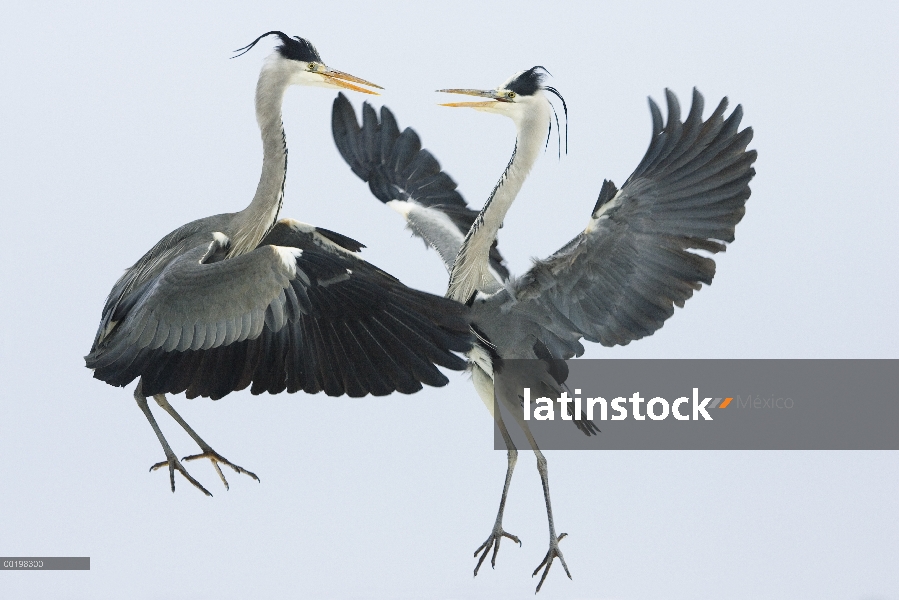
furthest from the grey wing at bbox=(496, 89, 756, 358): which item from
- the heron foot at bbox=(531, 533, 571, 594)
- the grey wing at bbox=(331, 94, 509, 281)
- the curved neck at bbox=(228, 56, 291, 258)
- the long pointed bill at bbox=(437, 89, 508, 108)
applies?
the grey wing at bbox=(331, 94, 509, 281)

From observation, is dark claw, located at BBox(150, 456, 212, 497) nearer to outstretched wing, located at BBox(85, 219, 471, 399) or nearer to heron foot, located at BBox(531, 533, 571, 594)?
outstretched wing, located at BBox(85, 219, 471, 399)

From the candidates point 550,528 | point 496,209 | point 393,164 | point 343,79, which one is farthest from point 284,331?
point 393,164

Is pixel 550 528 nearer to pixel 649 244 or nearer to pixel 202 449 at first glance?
pixel 649 244

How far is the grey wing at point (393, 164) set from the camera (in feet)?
16.9

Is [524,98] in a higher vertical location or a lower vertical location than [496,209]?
higher

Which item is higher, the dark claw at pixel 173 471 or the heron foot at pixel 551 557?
the dark claw at pixel 173 471

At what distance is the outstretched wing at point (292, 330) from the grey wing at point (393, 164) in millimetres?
1299

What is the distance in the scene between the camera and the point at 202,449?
4.41 m

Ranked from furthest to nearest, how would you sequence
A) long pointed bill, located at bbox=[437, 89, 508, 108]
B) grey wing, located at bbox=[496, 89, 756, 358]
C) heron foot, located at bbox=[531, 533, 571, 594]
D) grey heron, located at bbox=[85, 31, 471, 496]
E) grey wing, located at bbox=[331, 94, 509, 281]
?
grey wing, located at bbox=[331, 94, 509, 281] → long pointed bill, located at bbox=[437, 89, 508, 108] → heron foot, located at bbox=[531, 533, 571, 594] → grey wing, located at bbox=[496, 89, 756, 358] → grey heron, located at bbox=[85, 31, 471, 496]

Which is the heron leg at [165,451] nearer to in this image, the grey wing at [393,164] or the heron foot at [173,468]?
the heron foot at [173,468]

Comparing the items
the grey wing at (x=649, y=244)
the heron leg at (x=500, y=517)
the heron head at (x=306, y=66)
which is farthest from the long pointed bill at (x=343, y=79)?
the heron leg at (x=500, y=517)

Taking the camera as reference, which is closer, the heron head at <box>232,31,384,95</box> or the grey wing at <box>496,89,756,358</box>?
the grey wing at <box>496,89,756,358</box>

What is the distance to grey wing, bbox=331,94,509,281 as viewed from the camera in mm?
5141

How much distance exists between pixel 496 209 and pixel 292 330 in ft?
2.93
